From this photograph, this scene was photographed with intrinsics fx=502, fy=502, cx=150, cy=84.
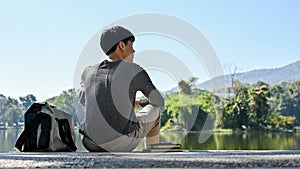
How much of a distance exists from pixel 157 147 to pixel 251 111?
32526mm

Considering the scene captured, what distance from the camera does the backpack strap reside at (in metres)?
3.35

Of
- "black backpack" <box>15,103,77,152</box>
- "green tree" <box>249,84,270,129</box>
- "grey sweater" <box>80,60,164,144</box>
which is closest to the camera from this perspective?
"grey sweater" <box>80,60,164,144</box>

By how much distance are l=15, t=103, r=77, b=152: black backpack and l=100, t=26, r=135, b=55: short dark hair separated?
54cm

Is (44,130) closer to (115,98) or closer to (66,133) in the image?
(66,133)

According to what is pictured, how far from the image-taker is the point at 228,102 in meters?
36.3

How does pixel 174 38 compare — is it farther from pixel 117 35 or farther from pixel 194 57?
pixel 117 35

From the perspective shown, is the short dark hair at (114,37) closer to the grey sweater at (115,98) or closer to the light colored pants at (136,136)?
the grey sweater at (115,98)

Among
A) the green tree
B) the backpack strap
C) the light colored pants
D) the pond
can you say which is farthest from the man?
the green tree

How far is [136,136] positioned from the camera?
3172 mm

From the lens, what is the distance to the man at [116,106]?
3100mm

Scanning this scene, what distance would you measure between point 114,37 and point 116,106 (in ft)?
1.63

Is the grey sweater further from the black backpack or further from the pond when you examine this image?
the pond

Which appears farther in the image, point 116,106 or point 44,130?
point 44,130

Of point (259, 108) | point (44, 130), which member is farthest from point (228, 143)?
point (259, 108)
